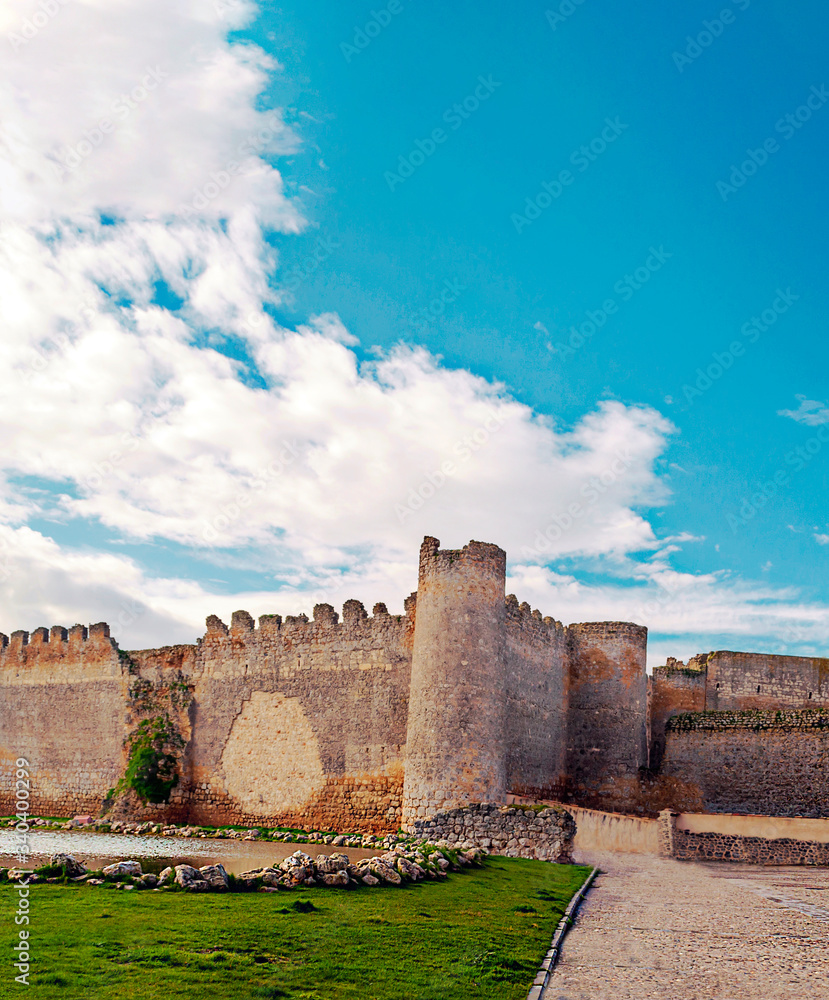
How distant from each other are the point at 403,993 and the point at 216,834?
56.3 feet

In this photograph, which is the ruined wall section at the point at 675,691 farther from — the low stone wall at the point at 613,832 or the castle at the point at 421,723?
the low stone wall at the point at 613,832

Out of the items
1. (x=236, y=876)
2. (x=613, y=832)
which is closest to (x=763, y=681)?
(x=613, y=832)

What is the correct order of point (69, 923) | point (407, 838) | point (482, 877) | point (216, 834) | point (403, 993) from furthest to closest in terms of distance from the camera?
1. point (216, 834)
2. point (407, 838)
3. point (482, 877)
4. point (69, 923)
5. point (403, 993)

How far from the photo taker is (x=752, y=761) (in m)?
21.7

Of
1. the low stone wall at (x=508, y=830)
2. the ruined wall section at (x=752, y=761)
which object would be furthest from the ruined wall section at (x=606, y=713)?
the low stone wall at (x=508, y=830)

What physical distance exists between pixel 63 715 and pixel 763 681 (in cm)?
2426

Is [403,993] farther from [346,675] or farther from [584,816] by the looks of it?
[346,675]

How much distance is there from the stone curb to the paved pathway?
71mm

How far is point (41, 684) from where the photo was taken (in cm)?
2973

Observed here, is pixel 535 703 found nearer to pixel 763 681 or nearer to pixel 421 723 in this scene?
pixel 421 723

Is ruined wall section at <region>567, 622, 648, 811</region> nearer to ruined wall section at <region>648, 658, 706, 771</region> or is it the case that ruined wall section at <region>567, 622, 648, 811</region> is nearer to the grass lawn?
ruined wall section at <region>648, 658, 706, 771</region>

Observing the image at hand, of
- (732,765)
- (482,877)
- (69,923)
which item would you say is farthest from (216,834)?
(69,923)

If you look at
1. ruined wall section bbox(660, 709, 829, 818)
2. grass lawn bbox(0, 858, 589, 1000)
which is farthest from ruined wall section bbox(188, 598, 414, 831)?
grass lawn bbox(0, 858, 589, 1000)

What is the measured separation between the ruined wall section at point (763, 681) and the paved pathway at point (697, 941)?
16.1m
